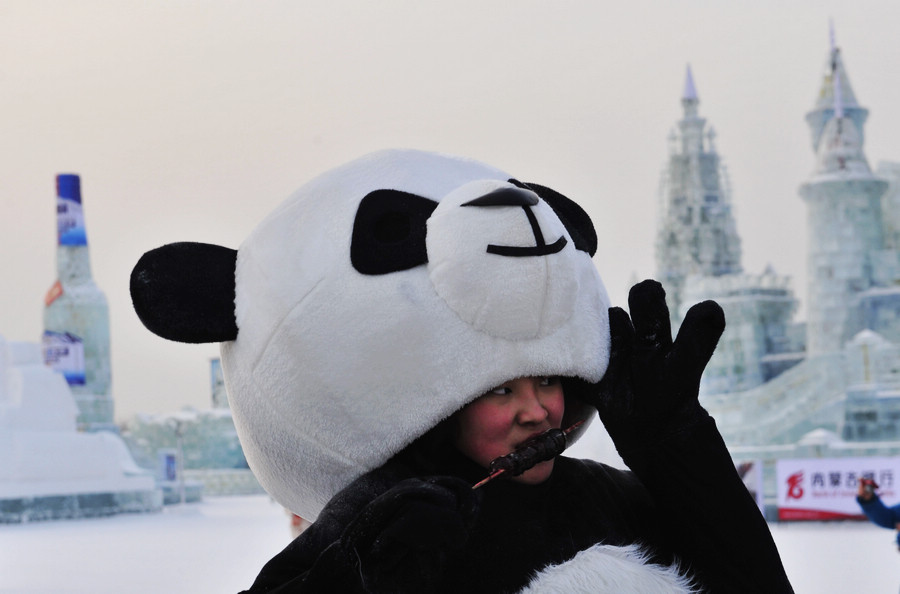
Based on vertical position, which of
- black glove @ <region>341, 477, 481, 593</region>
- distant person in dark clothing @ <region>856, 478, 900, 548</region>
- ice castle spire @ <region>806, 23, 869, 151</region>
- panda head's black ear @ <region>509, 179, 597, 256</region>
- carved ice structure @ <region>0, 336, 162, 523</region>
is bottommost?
carved ice structure @ <region>0, 336, 162, 523</region>

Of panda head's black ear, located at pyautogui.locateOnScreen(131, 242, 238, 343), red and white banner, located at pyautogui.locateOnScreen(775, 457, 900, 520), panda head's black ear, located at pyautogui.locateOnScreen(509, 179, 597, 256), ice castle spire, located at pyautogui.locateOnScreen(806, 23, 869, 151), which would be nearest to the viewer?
panda head's black ear, located at pyautogui.locateOnScreen(131, 242, 238, 343)

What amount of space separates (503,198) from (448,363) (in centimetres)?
29

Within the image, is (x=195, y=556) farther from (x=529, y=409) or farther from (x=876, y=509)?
(x=529, y=409)

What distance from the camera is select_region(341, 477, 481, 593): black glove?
1753mm

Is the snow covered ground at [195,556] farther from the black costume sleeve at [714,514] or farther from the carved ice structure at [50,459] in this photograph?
the black costume sleeve at [714,514]

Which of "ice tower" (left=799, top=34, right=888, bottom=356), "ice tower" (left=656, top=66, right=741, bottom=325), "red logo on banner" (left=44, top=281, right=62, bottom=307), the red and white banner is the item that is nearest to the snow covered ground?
the red and white banner

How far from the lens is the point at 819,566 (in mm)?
11156

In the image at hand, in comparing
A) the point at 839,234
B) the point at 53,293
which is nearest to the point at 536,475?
the point at 839,234

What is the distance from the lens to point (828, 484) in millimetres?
18047

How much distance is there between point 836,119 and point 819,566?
2133 cm

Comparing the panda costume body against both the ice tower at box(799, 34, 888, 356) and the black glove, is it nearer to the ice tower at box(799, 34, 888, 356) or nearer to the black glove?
the black glove

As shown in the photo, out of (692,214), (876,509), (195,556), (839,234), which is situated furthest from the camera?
(692,214)

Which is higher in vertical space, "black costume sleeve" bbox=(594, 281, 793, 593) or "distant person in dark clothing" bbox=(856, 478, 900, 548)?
"black costume sleeve" bbox=(594, 281, 793, 593)

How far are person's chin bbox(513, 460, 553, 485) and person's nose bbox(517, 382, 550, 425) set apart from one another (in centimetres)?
9
